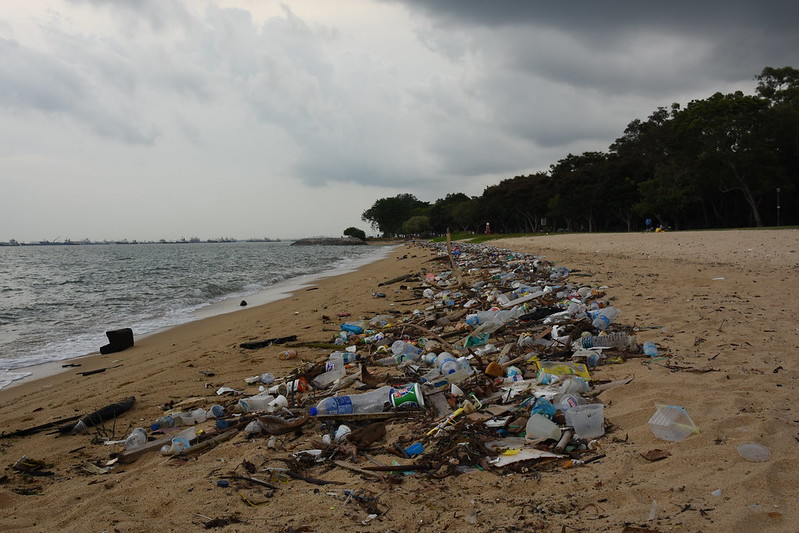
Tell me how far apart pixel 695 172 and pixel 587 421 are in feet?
116

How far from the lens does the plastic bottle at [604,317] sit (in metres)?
4.88

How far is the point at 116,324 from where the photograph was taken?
34.5 ft

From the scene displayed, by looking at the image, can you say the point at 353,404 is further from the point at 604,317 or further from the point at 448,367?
the point at 604,317

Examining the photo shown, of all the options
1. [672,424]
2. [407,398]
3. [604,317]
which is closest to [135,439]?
[407,398]

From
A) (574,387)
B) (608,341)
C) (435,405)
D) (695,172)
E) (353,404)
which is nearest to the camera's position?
(574,387)

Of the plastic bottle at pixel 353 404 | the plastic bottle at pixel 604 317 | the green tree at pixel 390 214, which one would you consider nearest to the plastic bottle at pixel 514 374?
the plastic bottle at pixel 353 404

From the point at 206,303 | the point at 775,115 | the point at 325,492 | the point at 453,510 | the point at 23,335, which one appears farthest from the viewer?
the point at 775,115

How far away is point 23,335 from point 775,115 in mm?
38270

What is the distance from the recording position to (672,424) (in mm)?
2547

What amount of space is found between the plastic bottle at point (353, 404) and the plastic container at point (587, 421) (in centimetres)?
137

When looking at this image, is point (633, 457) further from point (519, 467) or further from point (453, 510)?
point (453, 510)

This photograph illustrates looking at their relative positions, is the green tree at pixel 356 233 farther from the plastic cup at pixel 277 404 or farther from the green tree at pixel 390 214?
the plastic cup at pixel 277 404

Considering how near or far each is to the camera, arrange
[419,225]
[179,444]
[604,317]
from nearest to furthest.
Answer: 1. [179,444]
2. [604,317]
3. [419,225]

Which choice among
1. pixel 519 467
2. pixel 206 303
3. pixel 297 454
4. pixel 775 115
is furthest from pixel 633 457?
pixel 775 115
